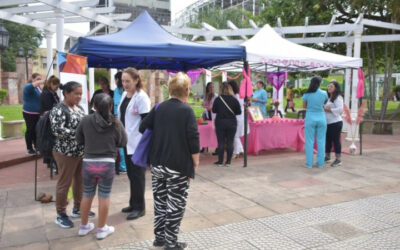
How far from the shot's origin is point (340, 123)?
23.3ft

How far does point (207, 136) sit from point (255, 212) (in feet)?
12.0

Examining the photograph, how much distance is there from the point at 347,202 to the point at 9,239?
4194mm

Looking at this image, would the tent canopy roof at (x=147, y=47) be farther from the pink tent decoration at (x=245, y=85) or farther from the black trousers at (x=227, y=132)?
the black trousers at (x=227, y=132)

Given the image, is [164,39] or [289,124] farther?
[289,124]

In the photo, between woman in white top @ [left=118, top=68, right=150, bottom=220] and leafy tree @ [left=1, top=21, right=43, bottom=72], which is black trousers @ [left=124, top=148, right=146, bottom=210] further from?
leafy tree @ [left=1, top=21, right=43, bottom=72]

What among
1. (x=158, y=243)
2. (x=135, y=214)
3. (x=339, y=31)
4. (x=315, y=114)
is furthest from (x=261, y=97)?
(x=158, y=243)

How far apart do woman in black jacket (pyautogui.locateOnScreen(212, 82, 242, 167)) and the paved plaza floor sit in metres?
0.49

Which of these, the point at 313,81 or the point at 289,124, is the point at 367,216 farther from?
the point at 289,124

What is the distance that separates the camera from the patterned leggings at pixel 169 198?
300 cm

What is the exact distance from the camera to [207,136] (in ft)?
25.9

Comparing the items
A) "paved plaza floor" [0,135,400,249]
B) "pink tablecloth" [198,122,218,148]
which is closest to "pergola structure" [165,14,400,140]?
"pink tablecloth" [198,122,218,148]

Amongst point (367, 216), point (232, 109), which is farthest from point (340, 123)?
point (367, 216)

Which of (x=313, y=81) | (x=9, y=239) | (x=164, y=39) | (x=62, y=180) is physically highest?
(x=164, y=39)

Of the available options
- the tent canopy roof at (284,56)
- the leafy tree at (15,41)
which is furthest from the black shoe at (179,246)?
the leafy tree at (15,41)
